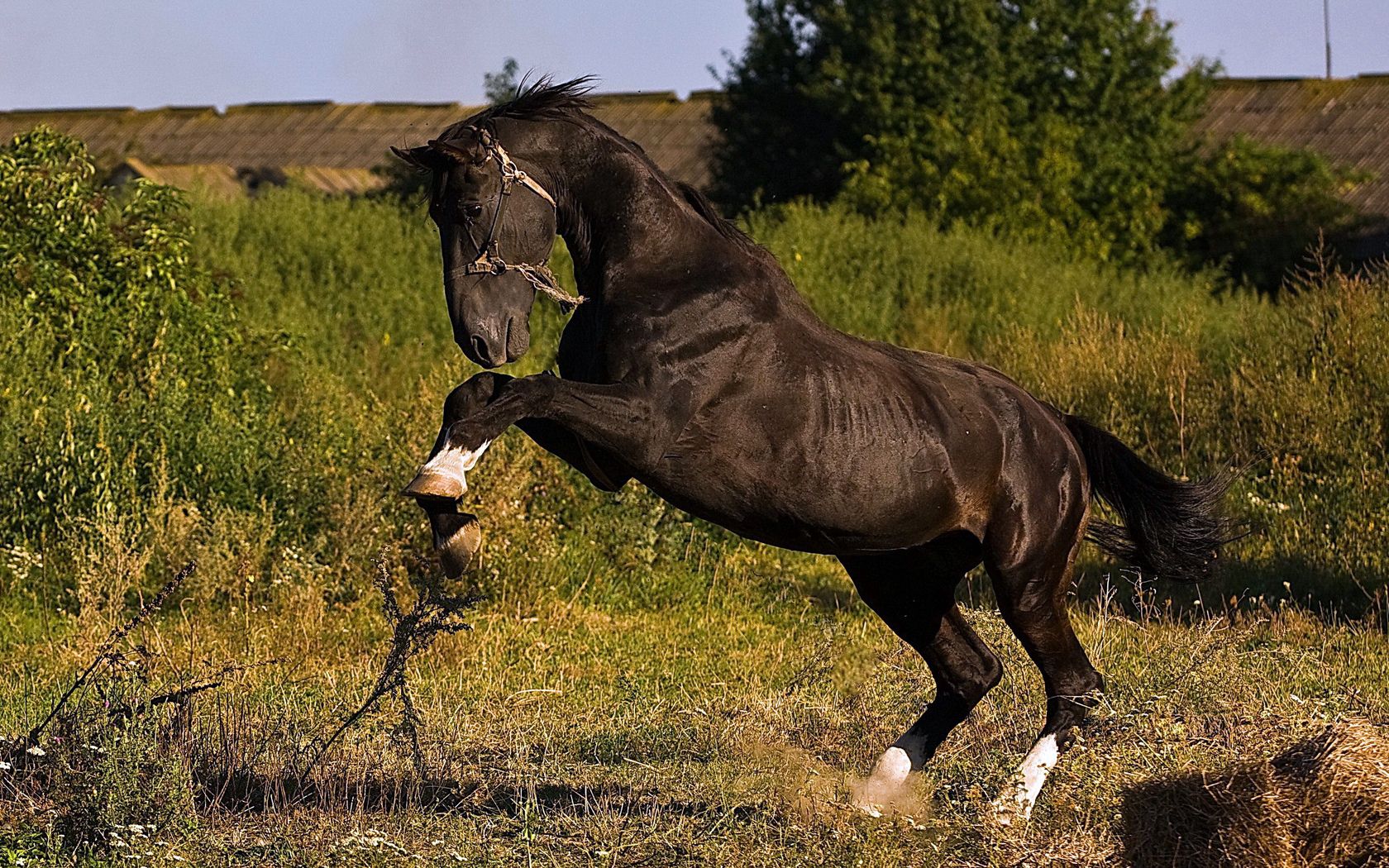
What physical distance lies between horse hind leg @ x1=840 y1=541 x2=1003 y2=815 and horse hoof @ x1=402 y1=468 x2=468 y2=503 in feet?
6.22

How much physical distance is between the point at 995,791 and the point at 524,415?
1.95 metres

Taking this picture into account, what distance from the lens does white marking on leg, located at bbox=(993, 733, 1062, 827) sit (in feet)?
17.2

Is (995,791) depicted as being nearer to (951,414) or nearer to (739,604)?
(951,414)

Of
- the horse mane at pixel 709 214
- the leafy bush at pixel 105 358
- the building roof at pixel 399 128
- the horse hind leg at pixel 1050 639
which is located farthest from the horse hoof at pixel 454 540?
the building roof at pixel 399 128

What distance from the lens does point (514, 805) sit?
19.9 ft

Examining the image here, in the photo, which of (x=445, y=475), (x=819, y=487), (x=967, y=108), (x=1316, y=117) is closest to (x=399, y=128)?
(x=967, y=108)

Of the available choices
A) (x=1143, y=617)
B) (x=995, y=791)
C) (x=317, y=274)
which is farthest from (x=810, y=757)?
(x=317, y=274)

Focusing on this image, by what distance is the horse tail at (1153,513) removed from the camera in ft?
21.4

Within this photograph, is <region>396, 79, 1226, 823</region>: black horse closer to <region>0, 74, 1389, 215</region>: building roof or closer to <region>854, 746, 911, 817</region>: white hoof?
<region>854, 746, 911, 817</region>: white hoof

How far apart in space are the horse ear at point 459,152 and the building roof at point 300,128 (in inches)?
935

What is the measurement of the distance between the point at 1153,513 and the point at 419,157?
3.28 m

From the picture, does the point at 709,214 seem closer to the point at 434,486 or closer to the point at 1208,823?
the point at 434,486

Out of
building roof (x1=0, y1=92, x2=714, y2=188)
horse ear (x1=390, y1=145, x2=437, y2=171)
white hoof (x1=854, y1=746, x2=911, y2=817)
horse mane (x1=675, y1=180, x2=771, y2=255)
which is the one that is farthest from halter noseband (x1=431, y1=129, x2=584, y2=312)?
building roof (x1=0, y1=92, x2=714, y2=188)

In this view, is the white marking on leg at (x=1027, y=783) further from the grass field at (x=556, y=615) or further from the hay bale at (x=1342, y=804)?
the hay bale at (x=1342, y=804)
